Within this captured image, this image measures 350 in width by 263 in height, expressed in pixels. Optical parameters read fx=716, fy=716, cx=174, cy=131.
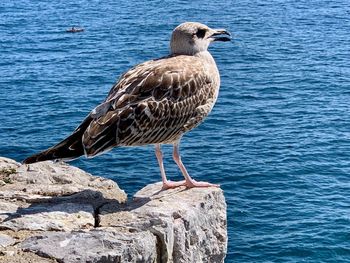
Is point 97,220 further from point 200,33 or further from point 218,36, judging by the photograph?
point 218,36

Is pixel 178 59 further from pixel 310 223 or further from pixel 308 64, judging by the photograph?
pixel 308 64

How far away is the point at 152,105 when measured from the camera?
34.1ft

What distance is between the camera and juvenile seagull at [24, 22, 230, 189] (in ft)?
32.5

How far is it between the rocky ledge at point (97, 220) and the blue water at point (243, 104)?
21997 mm

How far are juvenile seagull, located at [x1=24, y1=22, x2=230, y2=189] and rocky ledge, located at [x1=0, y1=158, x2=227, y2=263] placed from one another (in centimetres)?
67

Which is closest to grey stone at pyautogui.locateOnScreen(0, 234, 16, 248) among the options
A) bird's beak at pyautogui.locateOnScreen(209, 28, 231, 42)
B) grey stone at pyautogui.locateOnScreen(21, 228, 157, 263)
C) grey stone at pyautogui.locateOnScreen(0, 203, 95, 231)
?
grey stone at pyautogui.locateOnScreen(21, 228, 157, 263)

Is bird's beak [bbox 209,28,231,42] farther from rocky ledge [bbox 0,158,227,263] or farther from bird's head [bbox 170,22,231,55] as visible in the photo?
rocky ledge [bbox 0,158,227,263]

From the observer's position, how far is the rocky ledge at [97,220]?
27.1 ft

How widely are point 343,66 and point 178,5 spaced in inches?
1466

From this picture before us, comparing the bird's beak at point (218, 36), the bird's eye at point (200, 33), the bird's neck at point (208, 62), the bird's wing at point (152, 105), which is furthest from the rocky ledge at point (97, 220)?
the bird's beak at point (218, 36)

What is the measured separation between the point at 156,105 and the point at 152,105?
0.08 m

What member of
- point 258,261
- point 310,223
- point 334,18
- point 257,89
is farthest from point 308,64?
point 258,261

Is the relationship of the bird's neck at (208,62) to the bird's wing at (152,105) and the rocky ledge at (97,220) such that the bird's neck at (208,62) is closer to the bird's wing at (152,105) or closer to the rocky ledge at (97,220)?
the bird's wing at (152,105)

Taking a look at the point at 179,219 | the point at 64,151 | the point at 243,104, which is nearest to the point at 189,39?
the point at 64,151
